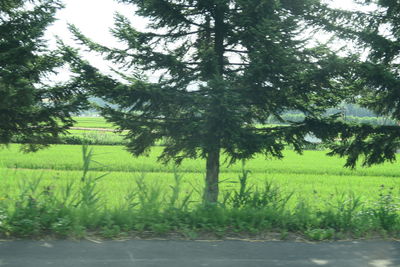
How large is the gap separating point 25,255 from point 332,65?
5.37 m

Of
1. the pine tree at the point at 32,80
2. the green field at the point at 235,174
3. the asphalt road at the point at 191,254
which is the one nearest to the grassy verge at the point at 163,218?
the asphalt road at the point at 191,254

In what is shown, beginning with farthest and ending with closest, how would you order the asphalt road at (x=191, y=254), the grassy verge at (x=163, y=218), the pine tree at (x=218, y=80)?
the pine tree at (x=218, y=80), the grassy verge at (x=163, y=218), the asphalt road at (x=191, y=254)

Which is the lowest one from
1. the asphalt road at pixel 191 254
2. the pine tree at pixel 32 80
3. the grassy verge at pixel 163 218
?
the asphalt road at pixel 191 254

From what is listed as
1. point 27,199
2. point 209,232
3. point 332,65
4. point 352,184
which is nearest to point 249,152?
point 332,65

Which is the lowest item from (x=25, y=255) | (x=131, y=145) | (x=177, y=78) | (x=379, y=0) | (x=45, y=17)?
(x=25, y=255)

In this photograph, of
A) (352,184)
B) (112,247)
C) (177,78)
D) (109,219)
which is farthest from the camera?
(352,184)

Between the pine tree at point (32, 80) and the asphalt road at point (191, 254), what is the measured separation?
11.5 ft

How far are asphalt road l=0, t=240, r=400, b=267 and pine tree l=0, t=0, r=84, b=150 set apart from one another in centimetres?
349

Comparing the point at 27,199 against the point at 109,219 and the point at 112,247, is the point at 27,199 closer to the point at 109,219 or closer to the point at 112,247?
the point at 109,219

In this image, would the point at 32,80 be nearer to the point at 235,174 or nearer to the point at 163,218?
the point at 163,218

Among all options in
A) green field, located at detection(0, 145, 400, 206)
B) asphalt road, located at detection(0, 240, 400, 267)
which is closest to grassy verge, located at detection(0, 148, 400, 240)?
asphalt road, located at detection(0, 240, 400, 267)

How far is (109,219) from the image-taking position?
4.09 metres

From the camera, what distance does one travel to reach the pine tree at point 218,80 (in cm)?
607

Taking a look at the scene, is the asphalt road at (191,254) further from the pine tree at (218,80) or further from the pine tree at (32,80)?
the pine tree at (32,80)
